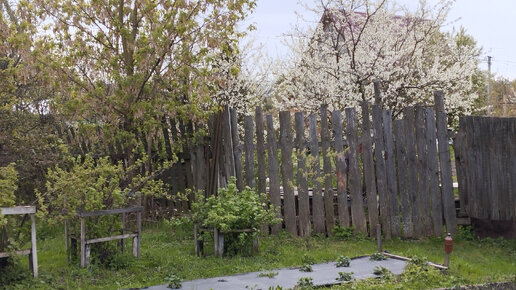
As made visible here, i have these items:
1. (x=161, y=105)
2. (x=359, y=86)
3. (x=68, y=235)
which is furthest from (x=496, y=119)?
(x=68, y=235)

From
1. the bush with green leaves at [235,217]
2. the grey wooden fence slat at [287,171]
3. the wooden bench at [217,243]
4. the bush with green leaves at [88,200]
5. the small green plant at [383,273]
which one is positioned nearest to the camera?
the small green plant at [383,273]

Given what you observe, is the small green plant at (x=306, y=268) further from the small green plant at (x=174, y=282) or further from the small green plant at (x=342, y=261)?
the small green plant at (x=174, y=282)

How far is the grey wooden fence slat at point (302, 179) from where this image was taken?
28.8ft

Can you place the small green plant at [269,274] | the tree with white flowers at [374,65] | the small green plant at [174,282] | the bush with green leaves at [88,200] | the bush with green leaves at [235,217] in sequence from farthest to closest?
the tree with white flowers at [374,65]
the bush with green leaves at [235,217]
the bush with green leaves at [88,200]
the small green plant at [269,274]
the small green plant at [174,282]

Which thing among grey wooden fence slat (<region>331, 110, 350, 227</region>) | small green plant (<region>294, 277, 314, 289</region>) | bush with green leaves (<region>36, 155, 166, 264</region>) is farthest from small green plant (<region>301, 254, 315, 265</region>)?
bush with green leaves (<region>36, 155, 166, 264</region>)

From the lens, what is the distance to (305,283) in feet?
19.4

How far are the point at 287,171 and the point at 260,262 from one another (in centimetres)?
198

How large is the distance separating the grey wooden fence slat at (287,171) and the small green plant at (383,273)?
251cm

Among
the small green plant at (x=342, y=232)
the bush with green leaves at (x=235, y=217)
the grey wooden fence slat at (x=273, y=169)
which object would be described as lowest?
the small green plant at (x=342, y=232)

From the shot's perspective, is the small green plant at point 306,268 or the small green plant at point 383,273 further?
the small green plant at point 306,268

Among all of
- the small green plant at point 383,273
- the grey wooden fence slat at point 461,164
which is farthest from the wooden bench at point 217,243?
the grey wooden fence slat at point 461,164

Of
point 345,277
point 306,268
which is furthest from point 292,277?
point 345,277

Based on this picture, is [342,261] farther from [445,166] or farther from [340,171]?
[445,166]

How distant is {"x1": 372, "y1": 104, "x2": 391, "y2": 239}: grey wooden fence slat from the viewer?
875cm
